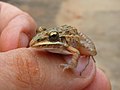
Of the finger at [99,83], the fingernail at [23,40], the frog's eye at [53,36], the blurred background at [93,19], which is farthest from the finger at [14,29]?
the blurred background at [93,19]

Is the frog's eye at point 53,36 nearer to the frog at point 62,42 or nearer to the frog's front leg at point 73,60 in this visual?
the frog at point 62,42

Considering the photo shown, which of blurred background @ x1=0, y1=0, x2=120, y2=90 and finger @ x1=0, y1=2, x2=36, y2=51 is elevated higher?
blurred background @ x1=0, y1=0, x2=120, y2=90

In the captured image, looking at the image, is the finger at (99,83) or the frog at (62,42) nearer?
the frog at (62,42)

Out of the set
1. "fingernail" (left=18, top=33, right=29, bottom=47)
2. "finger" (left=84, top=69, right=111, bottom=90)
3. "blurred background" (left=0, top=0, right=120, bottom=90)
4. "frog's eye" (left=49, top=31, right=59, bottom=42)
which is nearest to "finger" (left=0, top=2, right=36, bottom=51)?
"fingernail" (left=18, top=33, right=29, bottom=47)

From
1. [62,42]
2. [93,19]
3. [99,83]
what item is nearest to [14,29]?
[62,42]

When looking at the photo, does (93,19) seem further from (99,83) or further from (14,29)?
(99,83)

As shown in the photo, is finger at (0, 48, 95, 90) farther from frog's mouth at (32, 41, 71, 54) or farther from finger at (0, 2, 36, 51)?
finger at (0, 2, 36, 51)
